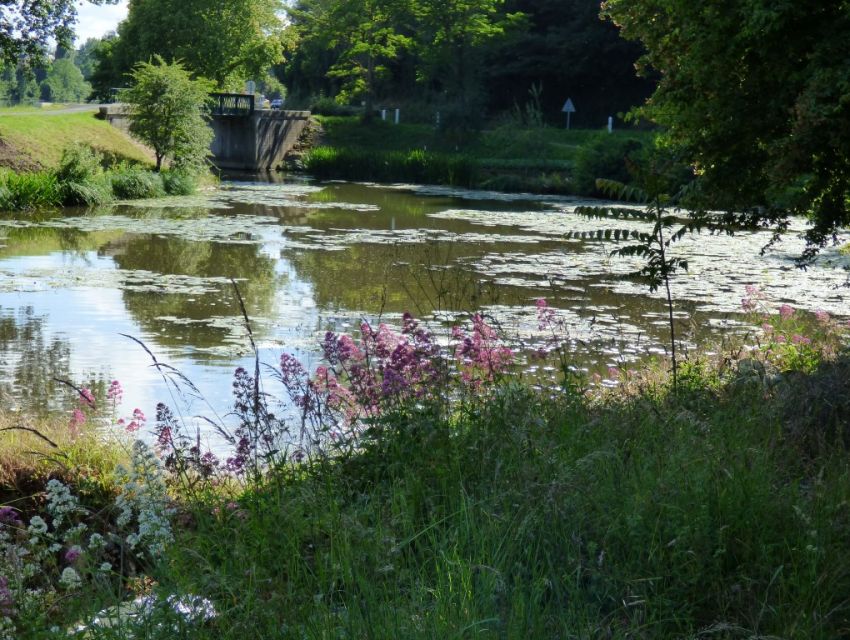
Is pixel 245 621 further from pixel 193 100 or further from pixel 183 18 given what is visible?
pixel 183 18

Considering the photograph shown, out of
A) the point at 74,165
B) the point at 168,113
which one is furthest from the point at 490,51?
the point at 74,165

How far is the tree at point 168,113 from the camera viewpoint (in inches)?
1253

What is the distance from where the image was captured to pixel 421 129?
158 feet

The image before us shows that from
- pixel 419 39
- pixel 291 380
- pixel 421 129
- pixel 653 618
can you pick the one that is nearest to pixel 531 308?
pixel 291 380

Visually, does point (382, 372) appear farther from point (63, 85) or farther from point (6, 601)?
point (63, 85)

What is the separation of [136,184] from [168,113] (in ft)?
15.2

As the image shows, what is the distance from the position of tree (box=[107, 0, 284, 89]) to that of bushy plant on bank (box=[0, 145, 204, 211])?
2008 cm

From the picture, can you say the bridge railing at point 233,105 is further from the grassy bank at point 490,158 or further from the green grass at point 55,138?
the green grass at point 55,138

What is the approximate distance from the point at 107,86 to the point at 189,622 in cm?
5348

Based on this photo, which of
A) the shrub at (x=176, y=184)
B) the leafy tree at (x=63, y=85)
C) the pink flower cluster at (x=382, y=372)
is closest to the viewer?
the pink flower cluster at (x=382, y=372)

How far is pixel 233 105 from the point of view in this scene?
47.2 meters

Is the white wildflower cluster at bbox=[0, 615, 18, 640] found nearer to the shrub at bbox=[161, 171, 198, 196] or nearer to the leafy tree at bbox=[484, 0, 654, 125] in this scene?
the shrub at bbox=[161, 171, 198, 196]

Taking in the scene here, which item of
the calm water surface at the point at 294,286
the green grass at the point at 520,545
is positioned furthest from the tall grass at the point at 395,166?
the green grass at the point at 520,545

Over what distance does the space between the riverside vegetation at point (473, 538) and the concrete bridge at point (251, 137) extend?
142ft
